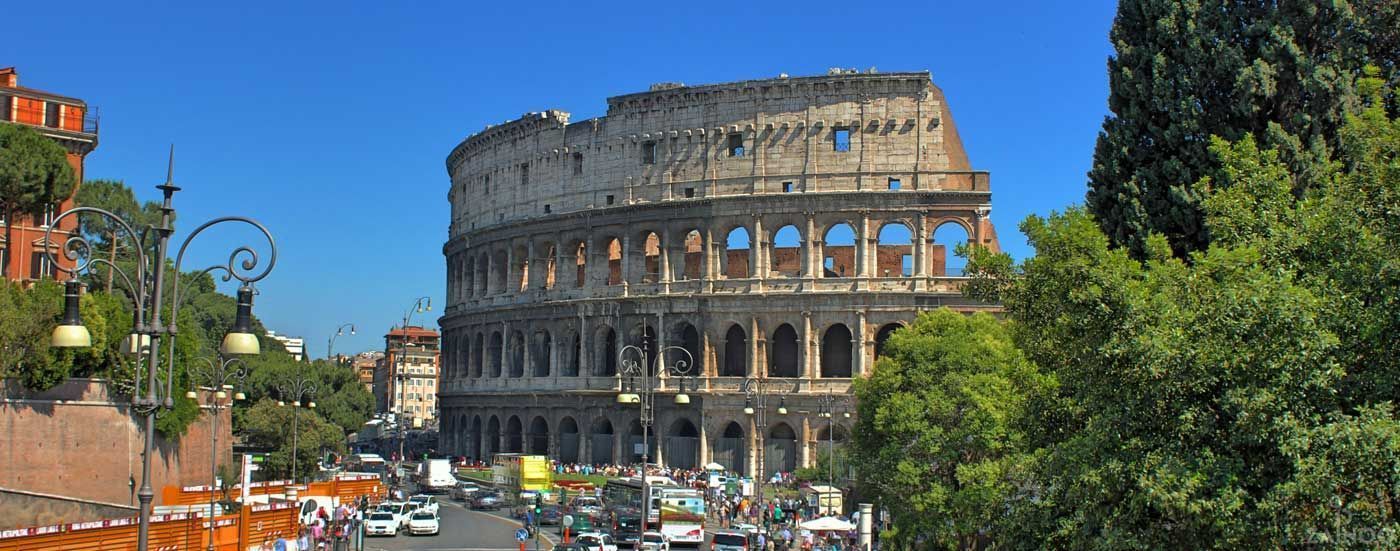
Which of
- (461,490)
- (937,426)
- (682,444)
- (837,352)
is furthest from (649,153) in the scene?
(937,426)

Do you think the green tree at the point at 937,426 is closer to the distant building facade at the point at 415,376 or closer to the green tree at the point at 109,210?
the green tree at the point at 109,210

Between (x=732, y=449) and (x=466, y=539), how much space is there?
20919mm

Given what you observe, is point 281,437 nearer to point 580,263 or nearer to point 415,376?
point 580,263

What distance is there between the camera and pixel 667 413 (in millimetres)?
59500

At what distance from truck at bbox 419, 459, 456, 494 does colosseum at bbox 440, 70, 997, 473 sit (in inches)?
329

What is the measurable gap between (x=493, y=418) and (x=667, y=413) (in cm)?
1287

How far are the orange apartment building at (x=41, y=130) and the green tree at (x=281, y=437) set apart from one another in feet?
33.5

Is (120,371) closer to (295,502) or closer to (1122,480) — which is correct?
(295,502)

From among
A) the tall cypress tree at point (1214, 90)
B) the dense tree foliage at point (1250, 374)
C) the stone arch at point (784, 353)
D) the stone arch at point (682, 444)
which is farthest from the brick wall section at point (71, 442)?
the dense tree foliage at point (1250, 374)

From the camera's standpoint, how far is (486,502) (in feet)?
168

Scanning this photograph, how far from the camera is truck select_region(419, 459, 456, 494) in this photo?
181ft

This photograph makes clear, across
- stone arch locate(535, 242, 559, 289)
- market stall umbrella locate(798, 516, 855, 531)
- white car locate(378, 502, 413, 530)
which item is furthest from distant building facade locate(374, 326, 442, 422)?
market stall umbrella locate(798, 516, 855, 531)

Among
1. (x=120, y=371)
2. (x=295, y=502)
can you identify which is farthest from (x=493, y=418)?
(x=295, y=502)

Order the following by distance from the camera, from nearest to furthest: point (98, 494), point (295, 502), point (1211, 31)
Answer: point (1211, 31), point (295, 502), point (98, 494)
